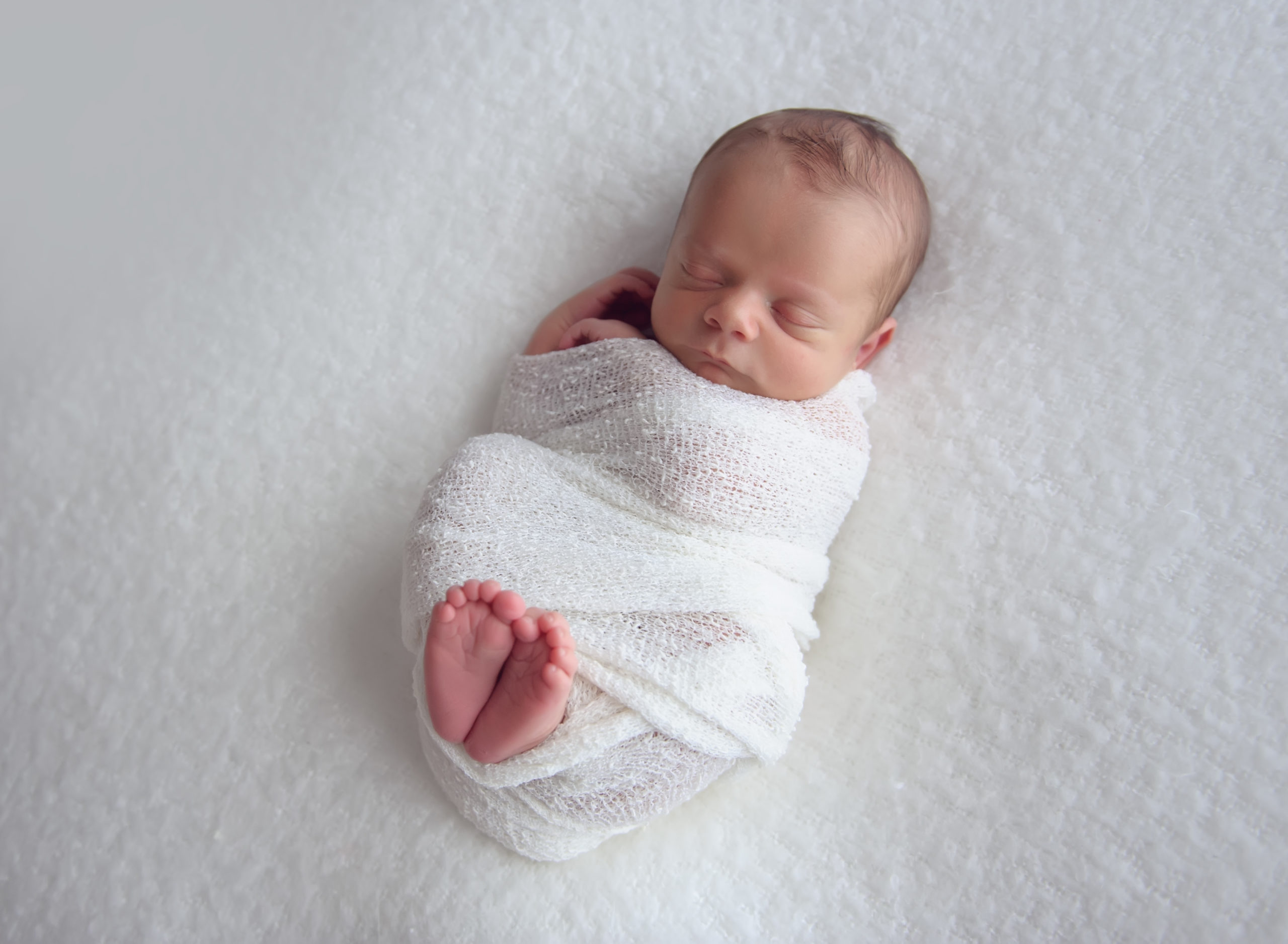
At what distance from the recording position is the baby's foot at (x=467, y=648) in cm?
76

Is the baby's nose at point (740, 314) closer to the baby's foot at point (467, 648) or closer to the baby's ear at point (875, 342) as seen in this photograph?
the baby's ear at point (875, 342)

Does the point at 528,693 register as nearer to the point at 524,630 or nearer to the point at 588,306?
the point at 524,630

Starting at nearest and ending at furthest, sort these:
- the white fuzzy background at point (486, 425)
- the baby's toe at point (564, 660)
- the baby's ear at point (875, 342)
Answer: the baby's toe at point (564, 660), the white fuzzy background at point (486, 425), the baby's ear at point (875, 342)

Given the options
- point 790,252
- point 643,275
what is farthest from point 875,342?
point 643,275

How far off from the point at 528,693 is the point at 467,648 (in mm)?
69

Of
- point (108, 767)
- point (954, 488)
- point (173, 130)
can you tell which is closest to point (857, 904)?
point (954, 488)

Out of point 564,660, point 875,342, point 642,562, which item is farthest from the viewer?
point 875,342

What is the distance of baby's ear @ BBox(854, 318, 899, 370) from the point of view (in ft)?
3.31

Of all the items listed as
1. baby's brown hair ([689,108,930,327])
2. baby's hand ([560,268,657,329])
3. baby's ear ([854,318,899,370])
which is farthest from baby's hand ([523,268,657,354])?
baby's ear ([854,318,899,370])

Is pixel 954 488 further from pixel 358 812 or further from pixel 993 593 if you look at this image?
pixel 358 812

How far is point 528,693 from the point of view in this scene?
29.9 inches

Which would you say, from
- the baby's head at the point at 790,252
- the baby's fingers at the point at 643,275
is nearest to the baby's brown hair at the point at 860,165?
the baby's head at the point at 790,252

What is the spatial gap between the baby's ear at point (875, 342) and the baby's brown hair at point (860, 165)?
13 mm

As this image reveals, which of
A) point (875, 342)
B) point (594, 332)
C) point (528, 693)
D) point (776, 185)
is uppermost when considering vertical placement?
point (776, 185)
